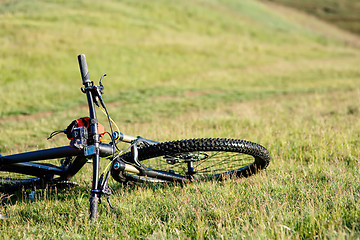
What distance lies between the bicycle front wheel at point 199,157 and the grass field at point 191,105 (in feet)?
0.57

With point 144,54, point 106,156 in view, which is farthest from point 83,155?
point 144,54

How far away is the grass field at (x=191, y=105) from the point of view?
3.41 meters

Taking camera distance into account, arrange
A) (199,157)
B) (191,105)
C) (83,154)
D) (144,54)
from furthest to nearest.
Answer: (144,54), (191,105), (199,157), (83,154)

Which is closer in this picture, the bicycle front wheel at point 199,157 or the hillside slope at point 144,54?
the bicycle front wheel at point 199,157

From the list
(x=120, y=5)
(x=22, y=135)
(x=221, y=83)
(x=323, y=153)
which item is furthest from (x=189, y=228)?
(x=120, y=5)

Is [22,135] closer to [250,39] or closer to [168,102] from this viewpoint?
[168,102]

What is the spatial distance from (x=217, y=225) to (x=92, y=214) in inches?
51.4

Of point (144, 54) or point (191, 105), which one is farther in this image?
point (144, 54)

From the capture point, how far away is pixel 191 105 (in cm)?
1524

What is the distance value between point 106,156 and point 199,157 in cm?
125

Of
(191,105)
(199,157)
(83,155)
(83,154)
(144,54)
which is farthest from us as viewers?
(144,54)

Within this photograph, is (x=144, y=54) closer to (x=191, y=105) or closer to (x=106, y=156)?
(x=191, y=105)

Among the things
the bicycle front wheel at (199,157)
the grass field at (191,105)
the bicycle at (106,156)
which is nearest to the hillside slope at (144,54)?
the grass field at (191,105)

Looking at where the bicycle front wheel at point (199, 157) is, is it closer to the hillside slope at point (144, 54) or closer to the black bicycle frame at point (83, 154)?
the black bicycle frame at point (83, 154)
